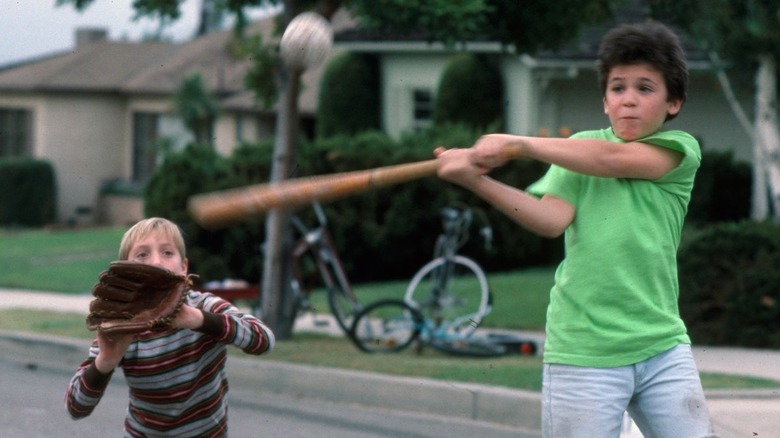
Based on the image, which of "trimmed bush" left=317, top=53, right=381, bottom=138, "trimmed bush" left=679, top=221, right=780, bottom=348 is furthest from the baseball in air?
"trimmed bush" left=317, top=53, right=381, bottom=138

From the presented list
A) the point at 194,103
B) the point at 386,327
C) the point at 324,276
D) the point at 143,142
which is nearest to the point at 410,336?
the point at 386,327

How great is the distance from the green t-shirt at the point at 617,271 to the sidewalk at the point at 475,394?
11.3 feet

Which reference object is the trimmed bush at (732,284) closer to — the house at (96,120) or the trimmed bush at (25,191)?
the house at (96,120)

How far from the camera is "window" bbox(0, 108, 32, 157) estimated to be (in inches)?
1255

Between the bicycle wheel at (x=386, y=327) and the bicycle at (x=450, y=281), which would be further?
the bicycle at (x=450, y=281)

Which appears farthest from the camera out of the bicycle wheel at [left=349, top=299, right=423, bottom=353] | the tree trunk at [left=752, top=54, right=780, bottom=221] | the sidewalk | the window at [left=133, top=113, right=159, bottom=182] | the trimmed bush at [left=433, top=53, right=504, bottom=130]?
the window at [left=133, top=113, right=159, bottom=182]

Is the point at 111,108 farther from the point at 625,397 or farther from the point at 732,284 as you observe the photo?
the point at 625,397

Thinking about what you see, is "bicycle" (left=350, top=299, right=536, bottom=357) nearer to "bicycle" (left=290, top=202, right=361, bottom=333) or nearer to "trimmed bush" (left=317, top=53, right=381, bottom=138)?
"bicycle" (left=290, top=202, right=361, bottom=333)

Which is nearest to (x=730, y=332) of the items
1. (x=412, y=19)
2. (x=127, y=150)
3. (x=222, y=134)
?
(x=412, y=19)

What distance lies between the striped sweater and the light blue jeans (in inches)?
36.5

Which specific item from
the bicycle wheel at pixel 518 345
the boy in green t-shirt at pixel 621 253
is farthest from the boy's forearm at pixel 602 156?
the bicycle wheel at pixel 518 345

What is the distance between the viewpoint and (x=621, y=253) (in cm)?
355

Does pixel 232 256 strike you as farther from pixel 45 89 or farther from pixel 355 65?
pixel 45 89

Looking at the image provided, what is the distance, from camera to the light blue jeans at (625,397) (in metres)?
3.52
